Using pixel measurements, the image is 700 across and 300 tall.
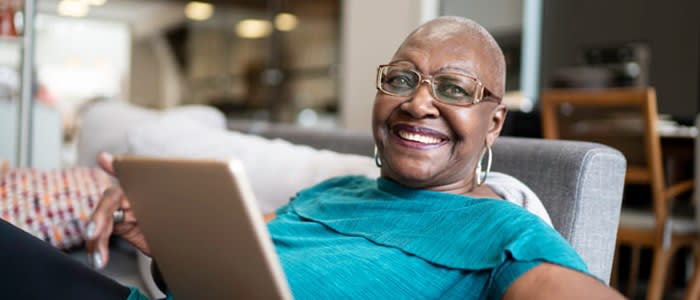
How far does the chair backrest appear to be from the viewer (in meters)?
2.50

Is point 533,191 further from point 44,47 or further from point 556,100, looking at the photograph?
point 44,47

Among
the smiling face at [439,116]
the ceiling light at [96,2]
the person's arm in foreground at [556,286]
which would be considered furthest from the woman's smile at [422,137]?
the ceiling light at [96,2]

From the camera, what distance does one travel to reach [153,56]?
807 cm

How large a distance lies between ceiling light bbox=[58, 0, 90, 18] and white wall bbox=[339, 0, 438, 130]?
3.54 m

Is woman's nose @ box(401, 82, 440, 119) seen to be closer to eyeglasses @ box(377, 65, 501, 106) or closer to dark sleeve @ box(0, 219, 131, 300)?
eyeglasses @ box(377, 65, 501, 106)

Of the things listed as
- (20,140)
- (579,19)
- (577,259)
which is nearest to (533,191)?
(577,259)

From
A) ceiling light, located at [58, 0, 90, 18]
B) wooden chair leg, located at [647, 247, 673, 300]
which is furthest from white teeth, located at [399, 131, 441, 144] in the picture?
ceiling light, located at [58, 0, 90, 18]

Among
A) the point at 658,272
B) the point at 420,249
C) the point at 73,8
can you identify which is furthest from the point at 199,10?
the point at 420,249

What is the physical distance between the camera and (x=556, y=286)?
2.70ft

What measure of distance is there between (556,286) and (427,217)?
28 centimetres

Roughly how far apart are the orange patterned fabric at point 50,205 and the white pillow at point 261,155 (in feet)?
0.67

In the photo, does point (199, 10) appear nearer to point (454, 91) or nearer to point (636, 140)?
point (636, 140)

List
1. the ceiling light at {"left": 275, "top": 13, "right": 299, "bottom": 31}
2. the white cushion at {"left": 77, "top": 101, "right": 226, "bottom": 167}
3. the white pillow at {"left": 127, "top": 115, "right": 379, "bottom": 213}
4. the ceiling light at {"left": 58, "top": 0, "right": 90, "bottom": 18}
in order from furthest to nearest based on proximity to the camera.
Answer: the ceiling light at {"left": 275, "top": 13, "right": 299, "bottom": 31}
the ceiling light at {"left": 58, "top": 0, "right": 90, "bottom": 18}
the white cushion at {"left": 77, "top": 101, "right": 226, "bottom": 167}
the white pillow at {"left": 127, "top": 115, "right": 379, "bottom": 213}

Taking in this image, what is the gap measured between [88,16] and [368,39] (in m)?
3.90
